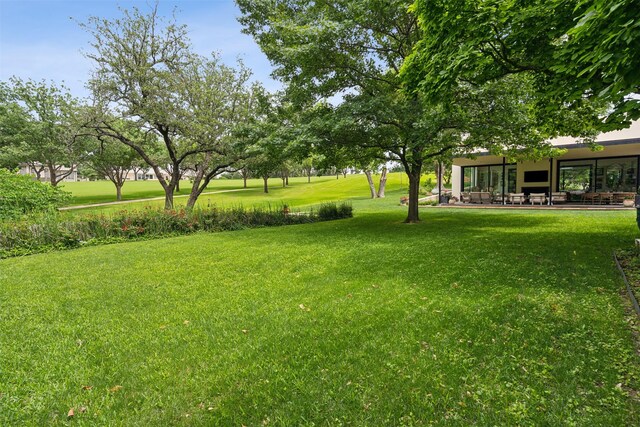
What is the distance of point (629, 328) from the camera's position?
339cm

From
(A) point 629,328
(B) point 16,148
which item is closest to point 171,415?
(A) point 629,328

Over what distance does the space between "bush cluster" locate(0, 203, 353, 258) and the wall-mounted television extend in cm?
1494

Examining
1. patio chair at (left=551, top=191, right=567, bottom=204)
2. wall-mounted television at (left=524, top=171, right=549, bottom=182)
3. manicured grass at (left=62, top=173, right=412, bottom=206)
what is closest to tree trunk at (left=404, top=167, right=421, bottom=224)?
patio chair at (left=551, top=191, right=567, bottom=204)

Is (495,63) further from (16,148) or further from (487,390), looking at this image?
(16,148)

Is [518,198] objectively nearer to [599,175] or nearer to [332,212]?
[599,175]

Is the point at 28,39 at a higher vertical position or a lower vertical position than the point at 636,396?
higher

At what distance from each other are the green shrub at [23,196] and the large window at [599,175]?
25968 mm

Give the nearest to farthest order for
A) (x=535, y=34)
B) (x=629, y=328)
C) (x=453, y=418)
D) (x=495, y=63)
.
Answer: (x=453, y=418), (x=629, y=328), (x=535, y=34), (x=495, y=63)

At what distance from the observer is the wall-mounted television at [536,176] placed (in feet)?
68.2

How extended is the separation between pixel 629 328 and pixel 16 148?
32.5m

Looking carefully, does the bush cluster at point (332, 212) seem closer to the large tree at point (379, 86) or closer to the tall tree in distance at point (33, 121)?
the large tree at point (379, 86)

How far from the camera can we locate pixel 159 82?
594 inches

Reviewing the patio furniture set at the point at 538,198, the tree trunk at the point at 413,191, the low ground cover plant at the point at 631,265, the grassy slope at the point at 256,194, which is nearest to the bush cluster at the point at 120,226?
the tree trunk at the point at 413,191

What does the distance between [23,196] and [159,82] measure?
7025 mm
